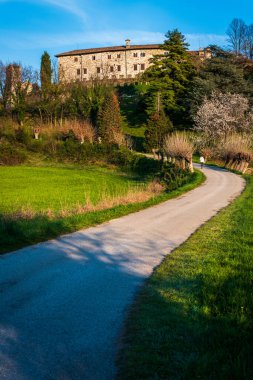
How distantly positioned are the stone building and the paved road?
288 feet

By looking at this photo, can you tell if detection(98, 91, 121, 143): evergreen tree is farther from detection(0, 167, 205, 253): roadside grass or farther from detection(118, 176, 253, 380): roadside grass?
detection(118, 176, 253, 380): roadside grass

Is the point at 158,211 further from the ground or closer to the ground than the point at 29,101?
closer to the ground

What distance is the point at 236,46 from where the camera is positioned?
8744 cm

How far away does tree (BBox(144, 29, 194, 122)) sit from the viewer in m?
59.4

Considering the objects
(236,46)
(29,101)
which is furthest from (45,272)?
(236,46)

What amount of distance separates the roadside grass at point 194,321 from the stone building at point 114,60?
90018 millimetres

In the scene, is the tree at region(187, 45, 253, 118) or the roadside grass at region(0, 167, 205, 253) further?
the tree at region(187, 45, 253, 118)

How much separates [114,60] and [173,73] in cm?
3742

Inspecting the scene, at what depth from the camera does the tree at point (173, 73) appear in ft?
195

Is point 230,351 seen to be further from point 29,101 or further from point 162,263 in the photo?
point 29,101

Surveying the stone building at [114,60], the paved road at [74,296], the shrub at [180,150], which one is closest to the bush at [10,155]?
the shrub at [180,150]

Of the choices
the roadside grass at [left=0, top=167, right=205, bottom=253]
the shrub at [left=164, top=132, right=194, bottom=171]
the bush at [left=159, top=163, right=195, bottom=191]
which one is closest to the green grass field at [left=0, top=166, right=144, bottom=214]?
the bush at [left=159, top=163, right=195, bottom=191]

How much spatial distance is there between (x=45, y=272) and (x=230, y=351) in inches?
149

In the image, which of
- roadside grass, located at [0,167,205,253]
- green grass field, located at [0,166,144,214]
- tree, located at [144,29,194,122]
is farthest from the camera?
tree, located at [144,29,194,122]
